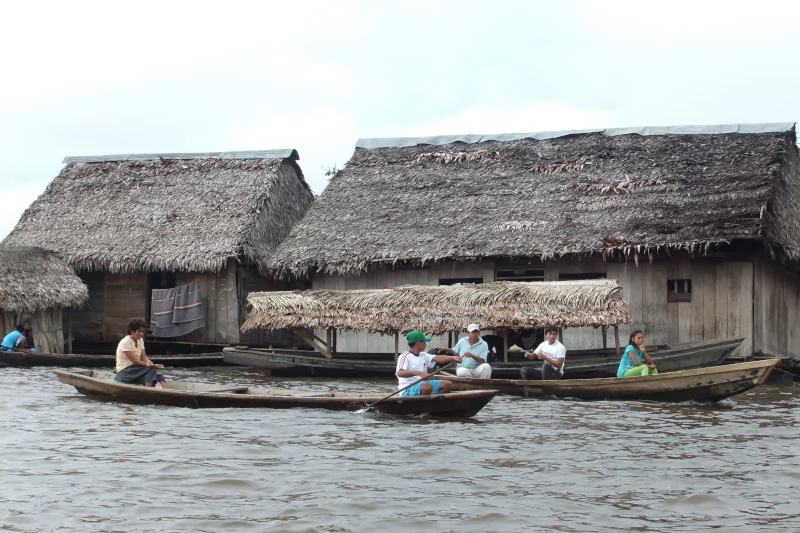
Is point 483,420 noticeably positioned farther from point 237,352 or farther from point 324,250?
point 324,250

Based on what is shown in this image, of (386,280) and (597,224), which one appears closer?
(597,224)

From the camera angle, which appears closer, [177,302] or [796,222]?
[796,222]

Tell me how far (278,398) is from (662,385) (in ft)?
15.6

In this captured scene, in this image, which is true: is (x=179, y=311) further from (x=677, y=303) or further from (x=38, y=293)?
(x=677, y=303)

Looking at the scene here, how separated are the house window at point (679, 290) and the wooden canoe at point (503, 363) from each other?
1.92m

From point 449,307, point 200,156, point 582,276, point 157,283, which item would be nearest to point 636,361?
point 449,307

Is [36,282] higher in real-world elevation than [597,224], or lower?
lower

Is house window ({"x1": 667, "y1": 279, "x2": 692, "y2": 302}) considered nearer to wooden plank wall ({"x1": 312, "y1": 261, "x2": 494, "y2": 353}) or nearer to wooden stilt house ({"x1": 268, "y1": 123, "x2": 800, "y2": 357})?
wooden stilt house ({"x1": 268, "y1": 123, "x2": 800, "y2": 357})

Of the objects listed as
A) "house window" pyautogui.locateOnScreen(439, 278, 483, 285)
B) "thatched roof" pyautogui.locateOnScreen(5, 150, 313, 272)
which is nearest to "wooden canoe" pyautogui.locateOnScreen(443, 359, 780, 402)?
"house window" pyautogui.locateOnScreen(439, 278, 483, 285)

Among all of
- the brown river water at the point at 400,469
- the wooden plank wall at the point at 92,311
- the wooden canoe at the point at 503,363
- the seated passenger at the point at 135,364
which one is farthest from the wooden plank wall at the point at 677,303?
the wooden plank wall at the point at 92,311

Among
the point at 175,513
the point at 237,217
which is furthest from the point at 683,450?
the point at 237,217

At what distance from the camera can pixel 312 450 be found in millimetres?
9805

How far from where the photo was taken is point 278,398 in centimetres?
1168

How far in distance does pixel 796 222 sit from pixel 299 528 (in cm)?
1531
